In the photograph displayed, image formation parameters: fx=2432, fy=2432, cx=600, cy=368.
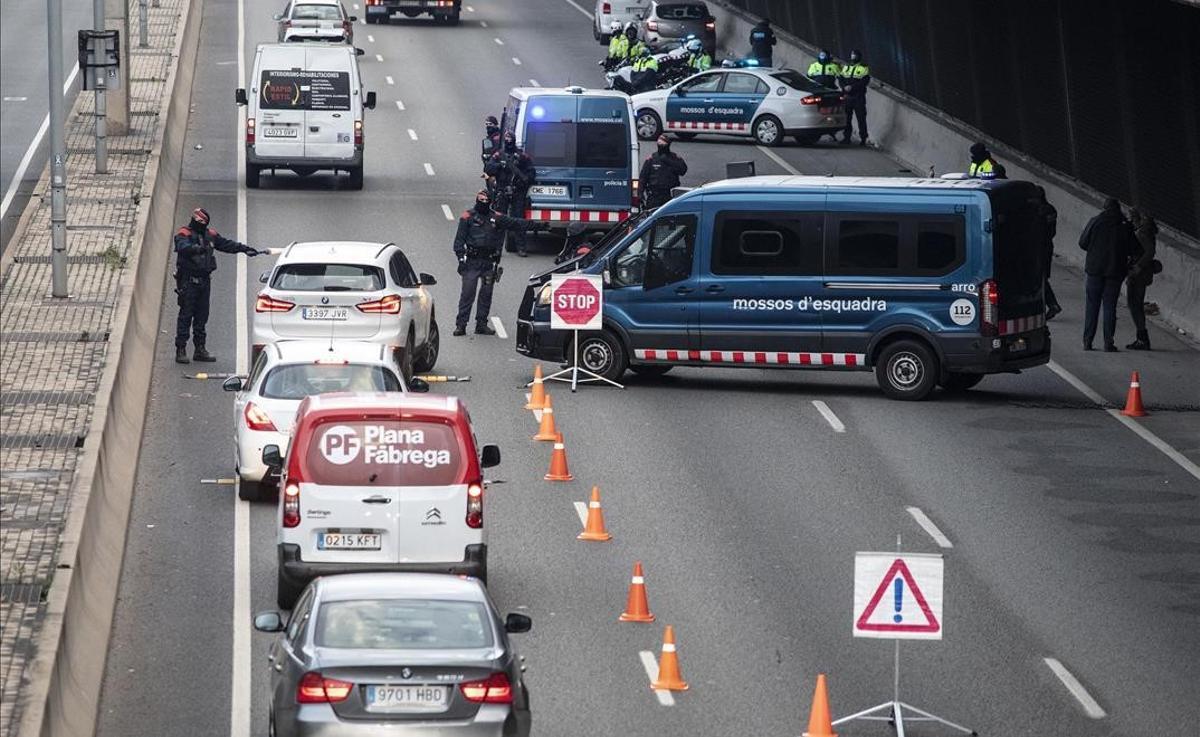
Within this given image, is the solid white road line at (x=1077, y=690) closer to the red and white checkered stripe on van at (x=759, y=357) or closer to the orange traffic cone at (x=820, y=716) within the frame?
the orange traffic cone at (x=820, y=716)

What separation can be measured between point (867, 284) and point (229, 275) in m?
10.8

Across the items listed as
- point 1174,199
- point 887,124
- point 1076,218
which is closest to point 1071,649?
point 1174,199

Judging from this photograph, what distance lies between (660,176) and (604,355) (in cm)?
859

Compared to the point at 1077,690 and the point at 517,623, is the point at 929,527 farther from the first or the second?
the point at 517,623

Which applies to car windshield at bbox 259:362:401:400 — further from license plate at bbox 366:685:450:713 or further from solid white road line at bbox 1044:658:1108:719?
license plate at bbox 366:685:450:713

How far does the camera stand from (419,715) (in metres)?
13.3

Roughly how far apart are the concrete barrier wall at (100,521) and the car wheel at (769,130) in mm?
15844

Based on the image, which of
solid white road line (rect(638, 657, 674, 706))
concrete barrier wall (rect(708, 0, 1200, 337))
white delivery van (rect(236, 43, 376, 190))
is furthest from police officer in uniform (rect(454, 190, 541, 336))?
solid white road line (rect(638, 657, 674, 706))

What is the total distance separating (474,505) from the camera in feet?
59.1

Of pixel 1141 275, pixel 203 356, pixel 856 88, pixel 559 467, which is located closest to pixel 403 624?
pixel 559 467

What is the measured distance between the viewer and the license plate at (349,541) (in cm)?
1798

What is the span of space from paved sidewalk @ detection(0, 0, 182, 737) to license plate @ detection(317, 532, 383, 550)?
1979 millimetres

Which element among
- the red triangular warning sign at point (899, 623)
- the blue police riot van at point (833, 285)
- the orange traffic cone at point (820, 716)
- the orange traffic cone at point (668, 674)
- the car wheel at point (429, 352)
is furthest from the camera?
the car wheel at point (429, 352)

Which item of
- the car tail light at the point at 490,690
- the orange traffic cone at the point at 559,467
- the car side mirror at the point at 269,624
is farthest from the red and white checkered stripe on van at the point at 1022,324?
the car tail light at the point at 490,690
